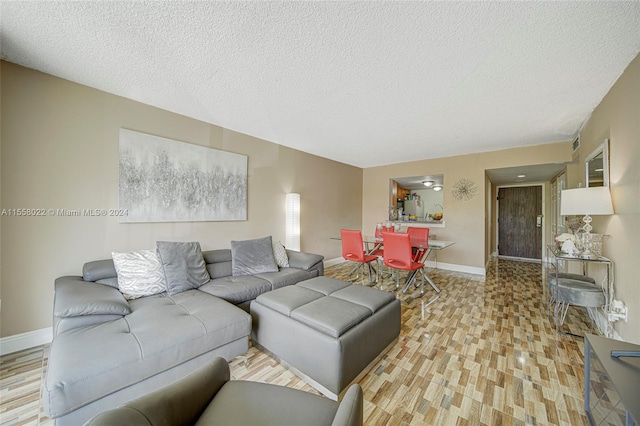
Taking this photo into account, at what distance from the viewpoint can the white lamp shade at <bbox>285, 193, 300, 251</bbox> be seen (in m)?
4.36

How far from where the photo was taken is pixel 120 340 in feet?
4.85

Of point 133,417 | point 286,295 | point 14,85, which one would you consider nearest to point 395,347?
point 286,295

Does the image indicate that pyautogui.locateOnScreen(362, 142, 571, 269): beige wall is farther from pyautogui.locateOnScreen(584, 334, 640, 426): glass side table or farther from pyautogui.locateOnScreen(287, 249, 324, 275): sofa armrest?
pyautogui.locateOnScreen(584, 334, 640, 426): glass side table

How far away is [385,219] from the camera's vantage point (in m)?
6.13

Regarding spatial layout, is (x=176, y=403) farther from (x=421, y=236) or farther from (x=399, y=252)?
(x=421, y=236)

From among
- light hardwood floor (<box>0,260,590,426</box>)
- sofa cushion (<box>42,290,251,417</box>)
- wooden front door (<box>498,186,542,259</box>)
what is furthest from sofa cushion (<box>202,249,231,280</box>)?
wooden front door (<box>498,186,542,259</box>)

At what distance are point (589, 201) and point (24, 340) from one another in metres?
5.28

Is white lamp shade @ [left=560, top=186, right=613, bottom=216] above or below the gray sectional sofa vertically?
above

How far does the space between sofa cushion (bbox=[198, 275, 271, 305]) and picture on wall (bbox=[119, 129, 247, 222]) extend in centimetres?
102

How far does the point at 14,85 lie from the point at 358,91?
3.08 metres

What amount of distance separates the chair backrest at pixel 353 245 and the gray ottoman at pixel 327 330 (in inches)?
59.7

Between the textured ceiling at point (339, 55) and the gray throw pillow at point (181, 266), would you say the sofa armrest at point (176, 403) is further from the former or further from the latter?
the textured ceiling at point (339, 55)

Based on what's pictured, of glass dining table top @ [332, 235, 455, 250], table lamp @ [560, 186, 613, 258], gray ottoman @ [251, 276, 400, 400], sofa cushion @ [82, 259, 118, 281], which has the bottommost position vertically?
gray ottoman @ [251, 276, 400, 400]

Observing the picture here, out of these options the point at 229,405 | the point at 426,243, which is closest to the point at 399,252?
the point at 426,243
